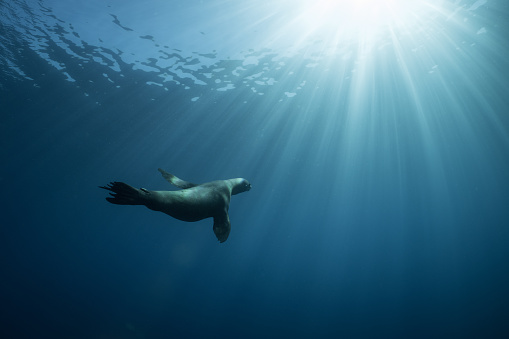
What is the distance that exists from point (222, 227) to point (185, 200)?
30.1 inches

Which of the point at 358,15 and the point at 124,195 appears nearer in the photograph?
the point at 124,195

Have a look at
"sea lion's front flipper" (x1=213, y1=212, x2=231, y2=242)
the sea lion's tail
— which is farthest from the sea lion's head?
the sea lion's tail

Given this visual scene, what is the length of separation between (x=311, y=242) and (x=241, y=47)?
71031 mm

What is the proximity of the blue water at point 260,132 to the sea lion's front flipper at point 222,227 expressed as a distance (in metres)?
10.2

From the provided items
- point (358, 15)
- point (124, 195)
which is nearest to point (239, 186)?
point (124, 195)

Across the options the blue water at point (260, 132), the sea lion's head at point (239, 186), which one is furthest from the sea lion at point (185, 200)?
the blue water at point (260, 132)

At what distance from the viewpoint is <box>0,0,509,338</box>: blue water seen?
1160 cm

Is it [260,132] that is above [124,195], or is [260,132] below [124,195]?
above

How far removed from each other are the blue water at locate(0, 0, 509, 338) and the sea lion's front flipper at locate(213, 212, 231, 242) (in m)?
10.2

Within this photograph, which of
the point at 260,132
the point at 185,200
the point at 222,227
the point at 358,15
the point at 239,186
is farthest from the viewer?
the point at 260,132

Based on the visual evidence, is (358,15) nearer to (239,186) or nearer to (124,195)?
(239,186)

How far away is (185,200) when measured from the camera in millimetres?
2607

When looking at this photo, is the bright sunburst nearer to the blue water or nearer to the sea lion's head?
the blue water

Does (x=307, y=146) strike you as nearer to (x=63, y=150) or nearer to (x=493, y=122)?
(x=493, y=122)
